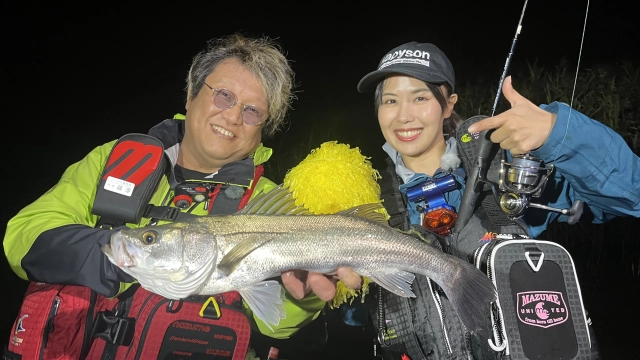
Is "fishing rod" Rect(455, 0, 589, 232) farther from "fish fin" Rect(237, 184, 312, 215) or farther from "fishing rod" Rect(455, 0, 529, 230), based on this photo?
"fish fin" Rect(237, 184, 312, 215)

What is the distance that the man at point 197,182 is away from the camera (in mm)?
2408

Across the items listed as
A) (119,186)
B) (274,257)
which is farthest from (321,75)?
(274,257)

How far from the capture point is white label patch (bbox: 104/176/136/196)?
9.05 feet

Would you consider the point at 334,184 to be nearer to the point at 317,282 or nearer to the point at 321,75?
the point at 317,282

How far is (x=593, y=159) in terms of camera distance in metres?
2.52

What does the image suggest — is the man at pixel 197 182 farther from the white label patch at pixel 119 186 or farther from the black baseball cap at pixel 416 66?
the black baseball cap at pixel 416 66

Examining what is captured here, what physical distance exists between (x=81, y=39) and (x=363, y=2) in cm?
1483

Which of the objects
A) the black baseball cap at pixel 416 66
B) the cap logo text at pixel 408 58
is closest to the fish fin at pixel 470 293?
the black baseball cap at pixel 416 66

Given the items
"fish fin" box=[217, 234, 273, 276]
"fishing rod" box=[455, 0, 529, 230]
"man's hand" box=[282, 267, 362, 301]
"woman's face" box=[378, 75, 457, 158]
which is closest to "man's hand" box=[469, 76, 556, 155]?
"fishing rod" box=[455, 0, 529, 230]

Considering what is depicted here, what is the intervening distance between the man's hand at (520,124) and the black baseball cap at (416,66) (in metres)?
0.72

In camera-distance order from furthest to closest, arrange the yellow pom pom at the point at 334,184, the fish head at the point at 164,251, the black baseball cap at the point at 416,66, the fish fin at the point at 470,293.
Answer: the black baseball cap at the point at 416,66
the yellow pom pom at the point at 334,184
the fish fin at the point at 470,293
the fish head at the point at 164,251

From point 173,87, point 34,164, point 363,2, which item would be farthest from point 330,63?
point 34,164

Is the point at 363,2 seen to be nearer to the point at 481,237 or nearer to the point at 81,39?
the point at 81,39

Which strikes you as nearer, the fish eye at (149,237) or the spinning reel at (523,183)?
the fish eye at (149,237)
